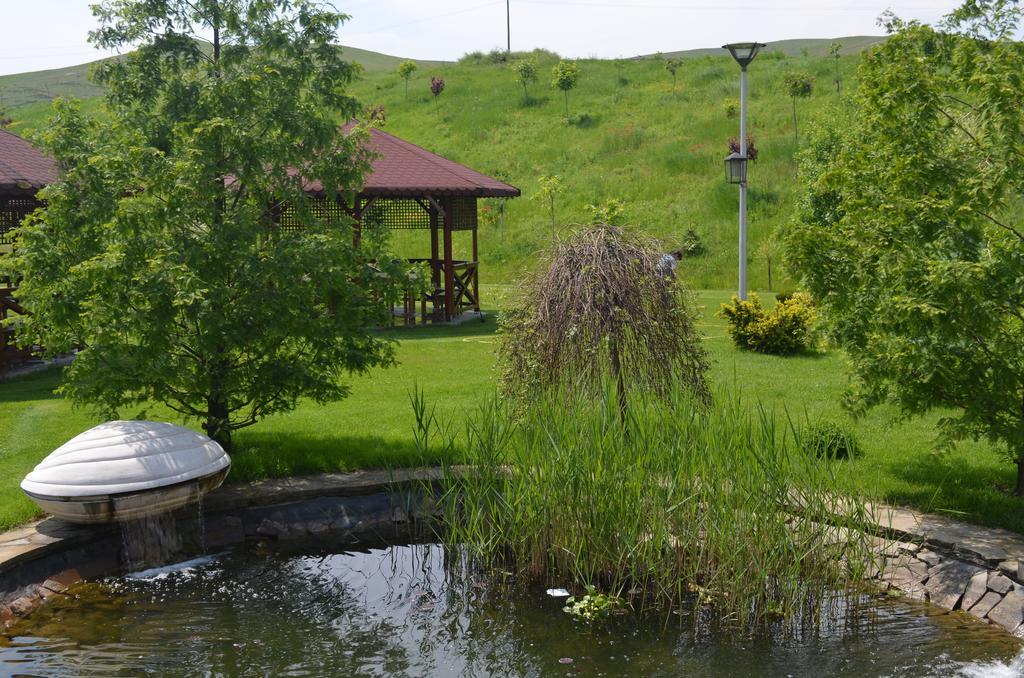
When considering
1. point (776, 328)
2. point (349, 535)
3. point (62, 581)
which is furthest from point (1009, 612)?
point (776, 328)

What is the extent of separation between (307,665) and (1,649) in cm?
164

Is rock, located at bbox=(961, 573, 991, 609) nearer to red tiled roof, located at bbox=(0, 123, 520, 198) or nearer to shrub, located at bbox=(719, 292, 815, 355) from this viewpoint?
shrub, located at bbox=(719, 292, 815, 355)

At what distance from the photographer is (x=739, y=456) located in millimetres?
5230

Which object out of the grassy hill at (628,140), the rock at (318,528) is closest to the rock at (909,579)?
the rock at (318,528)

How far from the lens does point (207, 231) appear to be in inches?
272

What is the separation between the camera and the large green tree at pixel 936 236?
218 inches

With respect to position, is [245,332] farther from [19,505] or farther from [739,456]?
[739,456]

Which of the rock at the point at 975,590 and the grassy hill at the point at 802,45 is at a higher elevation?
the grassy hill at the point at 802,45

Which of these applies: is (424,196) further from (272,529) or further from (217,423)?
(272,529)

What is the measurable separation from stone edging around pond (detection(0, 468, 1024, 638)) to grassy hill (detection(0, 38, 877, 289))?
17907 millimetres

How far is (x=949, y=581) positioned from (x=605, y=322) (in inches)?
105

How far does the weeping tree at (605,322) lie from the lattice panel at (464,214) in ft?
38.5

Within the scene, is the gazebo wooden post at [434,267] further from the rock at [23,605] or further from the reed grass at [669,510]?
the rock at [23,605]

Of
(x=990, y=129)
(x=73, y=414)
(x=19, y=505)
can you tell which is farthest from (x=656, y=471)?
(x=73, y=414)
